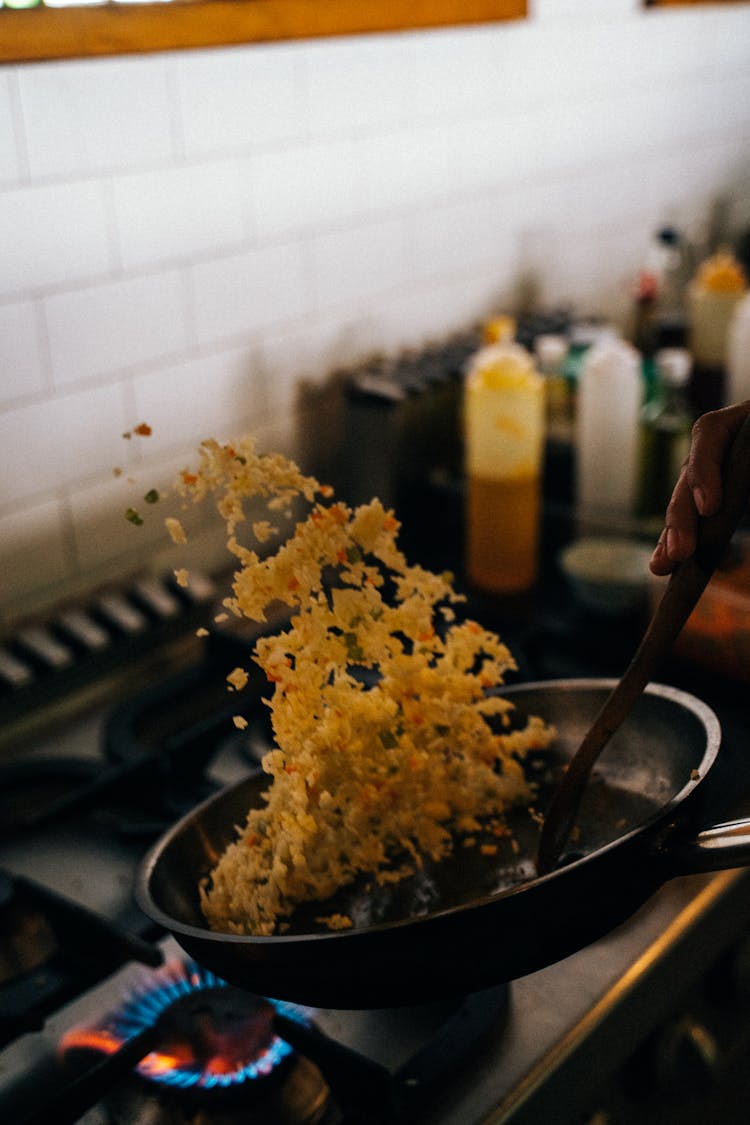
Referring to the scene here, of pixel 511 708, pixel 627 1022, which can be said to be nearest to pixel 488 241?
pixel 511 708

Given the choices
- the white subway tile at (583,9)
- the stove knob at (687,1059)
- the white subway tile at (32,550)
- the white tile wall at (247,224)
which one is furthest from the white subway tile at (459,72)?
the stove knob at (687,1059)

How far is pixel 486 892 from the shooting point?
0.82 m

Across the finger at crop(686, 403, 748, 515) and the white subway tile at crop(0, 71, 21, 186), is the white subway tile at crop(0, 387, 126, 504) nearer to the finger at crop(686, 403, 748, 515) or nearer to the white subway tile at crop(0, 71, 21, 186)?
the white subway tile at crop(0, 71, 21, 186)

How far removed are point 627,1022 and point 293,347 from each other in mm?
1052

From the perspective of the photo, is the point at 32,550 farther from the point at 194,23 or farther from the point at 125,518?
the point at 194,23

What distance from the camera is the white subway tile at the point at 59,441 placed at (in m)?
1.30

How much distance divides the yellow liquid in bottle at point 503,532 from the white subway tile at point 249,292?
0.37 meters

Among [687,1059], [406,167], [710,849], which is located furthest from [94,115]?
[687,1059]

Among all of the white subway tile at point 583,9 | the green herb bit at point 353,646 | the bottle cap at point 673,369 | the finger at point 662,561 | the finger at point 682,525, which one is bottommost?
the bottle cap at point 673,369

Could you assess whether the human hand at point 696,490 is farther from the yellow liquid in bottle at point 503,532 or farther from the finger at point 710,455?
the yellow liquid in bottle at point 503,532

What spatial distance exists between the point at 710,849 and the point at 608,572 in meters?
0.85

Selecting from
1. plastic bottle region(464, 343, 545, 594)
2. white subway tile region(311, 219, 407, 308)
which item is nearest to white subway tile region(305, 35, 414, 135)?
white subway tile region(311, 219, 407, 308)

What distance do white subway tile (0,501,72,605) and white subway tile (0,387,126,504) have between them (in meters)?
0.03

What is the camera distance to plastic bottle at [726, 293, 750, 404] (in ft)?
6.13
